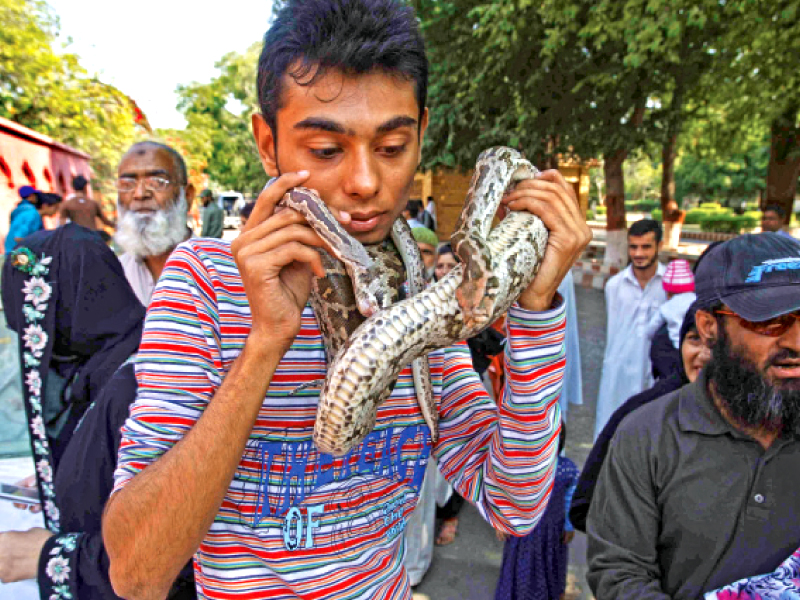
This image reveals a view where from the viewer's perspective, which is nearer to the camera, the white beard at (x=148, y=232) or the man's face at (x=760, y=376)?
the man's face at (x=760, y=376)

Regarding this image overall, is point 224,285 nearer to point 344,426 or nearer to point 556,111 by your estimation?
point 344,426

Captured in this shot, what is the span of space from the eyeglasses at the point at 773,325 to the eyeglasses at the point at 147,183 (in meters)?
4.36

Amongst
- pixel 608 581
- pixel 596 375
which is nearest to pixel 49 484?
pixel 608 581

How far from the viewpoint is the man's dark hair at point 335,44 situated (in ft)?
4.19

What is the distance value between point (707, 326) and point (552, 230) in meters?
1.69

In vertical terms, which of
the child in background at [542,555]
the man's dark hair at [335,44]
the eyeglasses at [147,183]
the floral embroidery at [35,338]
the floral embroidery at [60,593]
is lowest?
the child in background at [542,555]

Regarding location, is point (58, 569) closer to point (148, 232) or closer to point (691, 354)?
point (148, 232)

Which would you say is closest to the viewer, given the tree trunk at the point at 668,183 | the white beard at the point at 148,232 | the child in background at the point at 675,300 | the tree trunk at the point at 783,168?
the white beard at the point at 148,232

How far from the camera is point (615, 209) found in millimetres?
16594

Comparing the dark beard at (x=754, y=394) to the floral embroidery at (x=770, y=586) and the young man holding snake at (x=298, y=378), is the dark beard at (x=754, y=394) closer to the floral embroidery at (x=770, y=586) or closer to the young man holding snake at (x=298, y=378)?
the floral embroidery at (x=770, y=586)

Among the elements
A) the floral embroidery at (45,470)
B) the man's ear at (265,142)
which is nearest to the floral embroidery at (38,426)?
the floral embroidery at (45,470)

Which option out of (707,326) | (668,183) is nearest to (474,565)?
(707,326)

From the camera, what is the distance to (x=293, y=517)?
1.40 m

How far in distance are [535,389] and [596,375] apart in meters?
8.49
